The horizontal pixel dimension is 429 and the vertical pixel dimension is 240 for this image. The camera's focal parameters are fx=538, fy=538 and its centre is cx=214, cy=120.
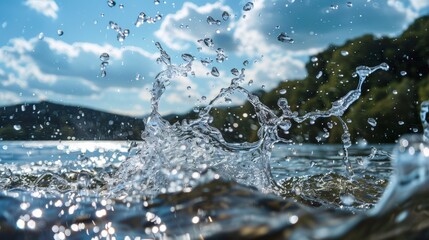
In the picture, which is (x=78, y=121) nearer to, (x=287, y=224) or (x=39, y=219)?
(x=39, y=219)

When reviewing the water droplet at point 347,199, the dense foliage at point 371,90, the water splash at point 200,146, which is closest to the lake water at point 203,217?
the water splash at point 200,146

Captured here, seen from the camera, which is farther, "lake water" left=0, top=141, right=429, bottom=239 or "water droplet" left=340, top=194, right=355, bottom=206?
"water droplet" left=340, top=194, right=355, bottom=206

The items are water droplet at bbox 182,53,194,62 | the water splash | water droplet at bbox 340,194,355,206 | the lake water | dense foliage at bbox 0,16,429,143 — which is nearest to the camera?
the lake water

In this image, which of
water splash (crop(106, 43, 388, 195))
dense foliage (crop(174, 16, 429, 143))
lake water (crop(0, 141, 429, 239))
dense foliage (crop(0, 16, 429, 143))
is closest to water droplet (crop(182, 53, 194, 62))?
water splash (crop(106, 43, 388, 195))

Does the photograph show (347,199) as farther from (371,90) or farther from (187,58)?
(371,90)

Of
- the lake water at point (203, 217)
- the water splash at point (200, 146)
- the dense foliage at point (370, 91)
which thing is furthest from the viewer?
the dense foliage at point (370, 91)

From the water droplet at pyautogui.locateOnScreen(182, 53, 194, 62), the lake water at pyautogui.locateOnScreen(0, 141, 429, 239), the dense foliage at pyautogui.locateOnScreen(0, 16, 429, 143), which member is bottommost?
the lake water at pyautogui.locateOnScreen(0, 141, 429, 239)

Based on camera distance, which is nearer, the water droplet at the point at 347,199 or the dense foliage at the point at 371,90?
the water droplet at the point at 347,199

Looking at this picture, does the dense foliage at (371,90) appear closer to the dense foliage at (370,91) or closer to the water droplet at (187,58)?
the dense foliage at (370,91)

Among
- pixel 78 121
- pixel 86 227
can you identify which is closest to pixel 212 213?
pixel 86 227

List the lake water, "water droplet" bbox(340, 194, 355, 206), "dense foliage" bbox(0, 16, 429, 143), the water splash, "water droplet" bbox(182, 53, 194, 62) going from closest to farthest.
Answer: the lake water < "water droplet" bbox(340, 194, 355, 206) < the water splash < "water droplet" bbox(182, 53, 194, 62) < "dense foliage" bbox(0, 16, 429, 143)

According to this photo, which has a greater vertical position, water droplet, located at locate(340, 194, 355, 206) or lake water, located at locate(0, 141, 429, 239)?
water droplet, located at locate(340, 194, 355, 206)

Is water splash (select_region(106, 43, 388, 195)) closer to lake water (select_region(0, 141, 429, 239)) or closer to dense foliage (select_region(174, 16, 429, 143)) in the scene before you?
lake water (select_region(0, 141, 429, 239))

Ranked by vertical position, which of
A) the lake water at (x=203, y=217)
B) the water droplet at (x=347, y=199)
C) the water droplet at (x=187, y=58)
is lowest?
the lake water at (x=203, y=217)
